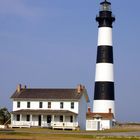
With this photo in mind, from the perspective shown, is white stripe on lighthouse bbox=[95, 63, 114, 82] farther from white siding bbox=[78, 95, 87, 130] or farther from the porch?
the porch

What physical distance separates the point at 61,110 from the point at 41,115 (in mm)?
2939

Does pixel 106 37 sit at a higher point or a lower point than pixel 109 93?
higher

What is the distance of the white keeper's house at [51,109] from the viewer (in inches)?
2717

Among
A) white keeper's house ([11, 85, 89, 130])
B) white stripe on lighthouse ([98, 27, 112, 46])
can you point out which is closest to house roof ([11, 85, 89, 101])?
white keeper's house ([11, 85, 89, 130])

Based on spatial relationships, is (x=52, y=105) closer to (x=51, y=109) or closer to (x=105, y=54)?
(x=51, y=109)

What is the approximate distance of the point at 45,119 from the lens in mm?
70125

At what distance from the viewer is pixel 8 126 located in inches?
2721

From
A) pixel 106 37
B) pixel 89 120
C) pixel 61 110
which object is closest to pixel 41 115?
pixel 61 110

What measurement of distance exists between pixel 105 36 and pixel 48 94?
471 inches

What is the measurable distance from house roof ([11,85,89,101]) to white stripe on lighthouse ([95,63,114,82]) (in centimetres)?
325

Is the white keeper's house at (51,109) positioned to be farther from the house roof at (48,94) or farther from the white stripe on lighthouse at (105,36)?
the white stripe on lighthouse at (105,36)

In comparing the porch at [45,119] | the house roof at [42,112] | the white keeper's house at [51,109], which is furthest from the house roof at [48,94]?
the porch at [45,119]

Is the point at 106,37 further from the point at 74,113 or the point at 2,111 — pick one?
the point at 2,111

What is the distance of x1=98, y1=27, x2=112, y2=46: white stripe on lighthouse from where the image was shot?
237 feet
